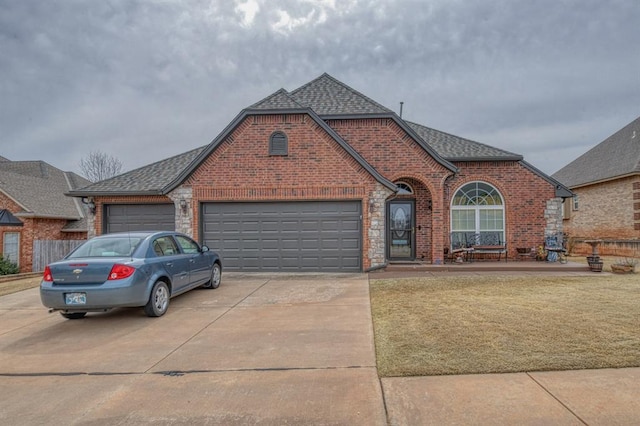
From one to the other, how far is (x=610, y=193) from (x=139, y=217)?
23128mm

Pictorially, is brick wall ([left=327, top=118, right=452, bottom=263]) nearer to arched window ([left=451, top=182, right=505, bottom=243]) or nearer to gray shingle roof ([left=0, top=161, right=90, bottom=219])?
arched window ([left=451, top=182, right=505, bottom=243])

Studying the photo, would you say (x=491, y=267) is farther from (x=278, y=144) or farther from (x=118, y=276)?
(x=118, y=276)

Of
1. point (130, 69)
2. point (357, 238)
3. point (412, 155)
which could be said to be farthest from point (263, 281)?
point (130, 69)

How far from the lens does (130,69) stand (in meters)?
18.7

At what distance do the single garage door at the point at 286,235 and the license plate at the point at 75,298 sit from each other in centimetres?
616

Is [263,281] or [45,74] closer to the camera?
[263,281]

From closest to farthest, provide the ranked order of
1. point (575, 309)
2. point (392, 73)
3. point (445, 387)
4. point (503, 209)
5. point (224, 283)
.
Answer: point (445, 387) < point (575, 309) < point (224, 283) < point (503, 209) < point (392, 73)

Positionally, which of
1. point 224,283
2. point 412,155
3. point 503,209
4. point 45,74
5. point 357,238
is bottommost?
point 224,283

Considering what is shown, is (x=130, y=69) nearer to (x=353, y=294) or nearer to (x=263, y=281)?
(x=263, y=281)

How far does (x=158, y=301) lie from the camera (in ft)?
21.7

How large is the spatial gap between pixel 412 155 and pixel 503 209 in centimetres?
420

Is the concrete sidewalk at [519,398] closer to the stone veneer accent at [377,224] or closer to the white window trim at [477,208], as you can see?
the stone veneer accent at [377,224]

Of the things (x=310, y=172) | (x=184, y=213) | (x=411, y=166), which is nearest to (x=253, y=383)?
(x=310, y=172)

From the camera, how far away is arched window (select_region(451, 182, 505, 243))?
13648 millimetres
